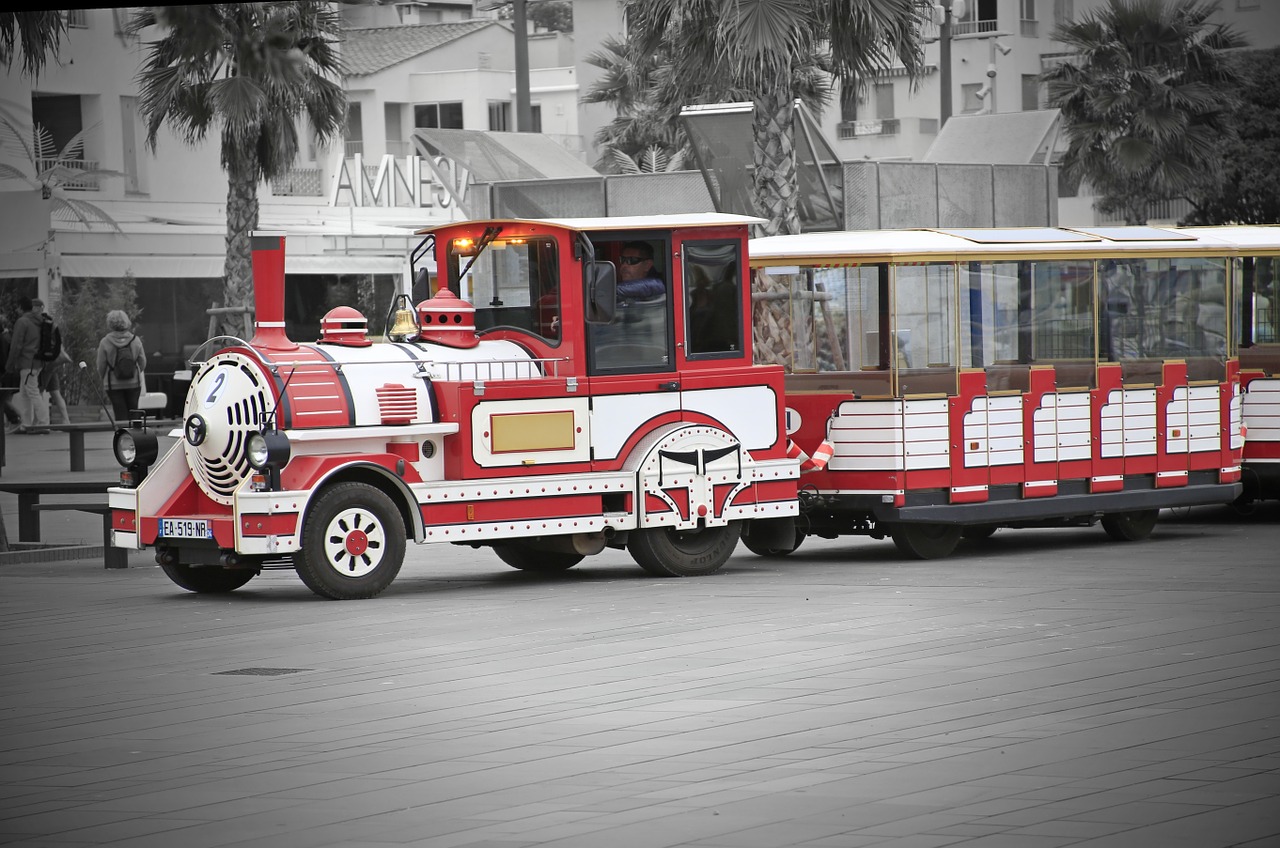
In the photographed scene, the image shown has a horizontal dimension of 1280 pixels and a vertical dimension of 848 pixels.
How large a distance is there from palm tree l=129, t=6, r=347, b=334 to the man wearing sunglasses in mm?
15092

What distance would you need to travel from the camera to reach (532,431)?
1353cm

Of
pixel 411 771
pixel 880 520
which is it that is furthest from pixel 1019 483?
pixel 411 771

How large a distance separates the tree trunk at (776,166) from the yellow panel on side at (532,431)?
9.43 m

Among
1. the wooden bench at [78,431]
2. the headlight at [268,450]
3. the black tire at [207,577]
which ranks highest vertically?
the headlight at [268,450]

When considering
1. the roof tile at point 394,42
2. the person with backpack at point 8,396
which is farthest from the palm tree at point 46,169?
the roof tile at point 394,42

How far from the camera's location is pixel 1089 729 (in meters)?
8.05

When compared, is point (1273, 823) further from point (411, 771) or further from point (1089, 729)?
point (411, 771)

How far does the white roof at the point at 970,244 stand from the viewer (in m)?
15.2

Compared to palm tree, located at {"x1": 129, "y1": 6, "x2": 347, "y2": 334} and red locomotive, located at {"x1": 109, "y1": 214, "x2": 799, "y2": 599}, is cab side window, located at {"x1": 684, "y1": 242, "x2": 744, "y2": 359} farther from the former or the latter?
palm tree, located at {"x1": 129, "y1": 6, "x2": 347, "y2": 334}

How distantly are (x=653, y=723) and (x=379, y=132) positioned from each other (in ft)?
160

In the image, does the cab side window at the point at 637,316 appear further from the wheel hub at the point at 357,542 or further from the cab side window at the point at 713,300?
the wheel hub at the point at 357,542

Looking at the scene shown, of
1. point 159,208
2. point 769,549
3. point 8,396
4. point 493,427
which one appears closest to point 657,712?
point 493,427

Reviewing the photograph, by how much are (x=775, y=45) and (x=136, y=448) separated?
1038cm

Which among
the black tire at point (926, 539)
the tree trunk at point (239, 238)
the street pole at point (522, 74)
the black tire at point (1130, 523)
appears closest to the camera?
the black tire at point (926, 539)
